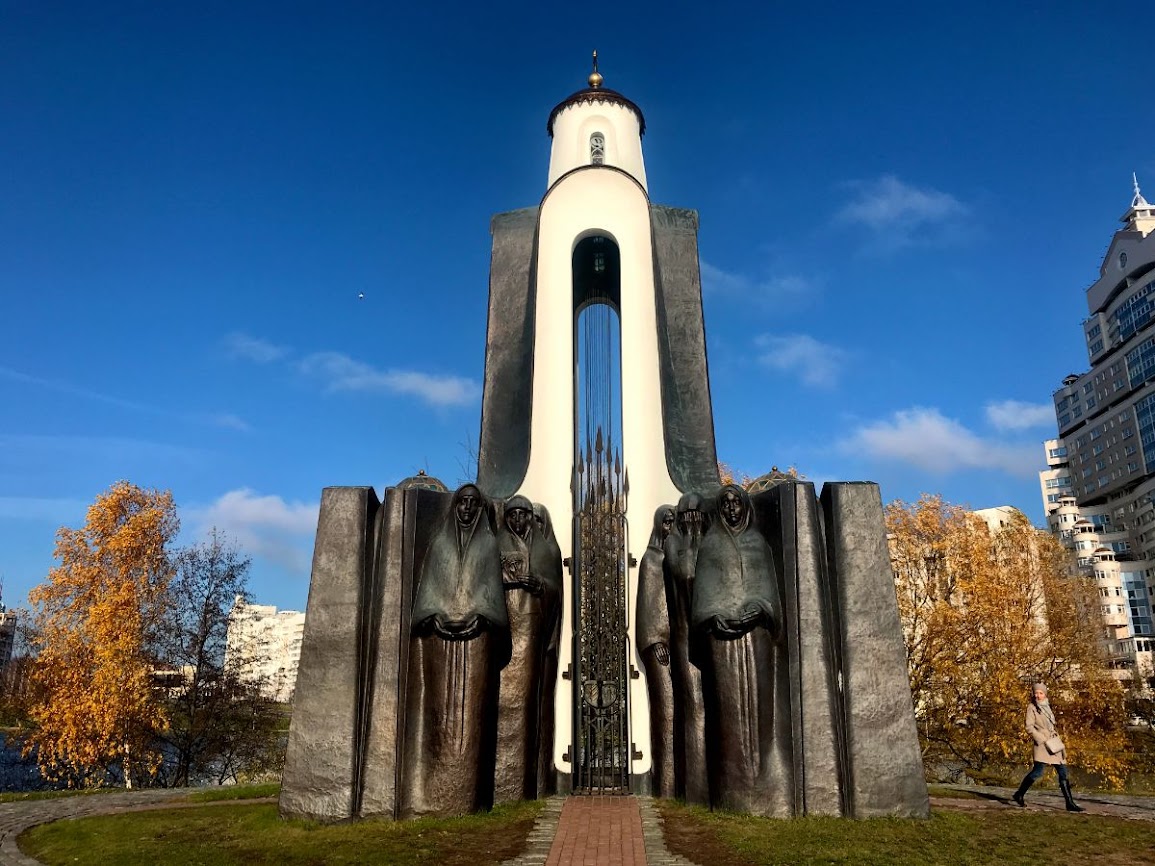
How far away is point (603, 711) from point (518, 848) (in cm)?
299

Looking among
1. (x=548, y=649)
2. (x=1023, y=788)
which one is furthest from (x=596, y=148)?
(x=1023, y=788)

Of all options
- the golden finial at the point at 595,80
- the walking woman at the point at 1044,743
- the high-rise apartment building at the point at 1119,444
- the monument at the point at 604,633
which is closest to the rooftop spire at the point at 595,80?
the golden finial at the point at 595,80

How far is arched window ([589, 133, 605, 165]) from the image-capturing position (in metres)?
13.9

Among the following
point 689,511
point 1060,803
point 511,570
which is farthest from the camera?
point 689,511

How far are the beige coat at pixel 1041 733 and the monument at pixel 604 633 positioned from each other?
51.5 inches

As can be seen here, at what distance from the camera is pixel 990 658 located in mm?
16141

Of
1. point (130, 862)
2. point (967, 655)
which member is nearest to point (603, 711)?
point (130, 862)

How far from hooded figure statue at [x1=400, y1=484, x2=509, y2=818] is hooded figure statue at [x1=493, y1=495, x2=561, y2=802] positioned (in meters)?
0.37

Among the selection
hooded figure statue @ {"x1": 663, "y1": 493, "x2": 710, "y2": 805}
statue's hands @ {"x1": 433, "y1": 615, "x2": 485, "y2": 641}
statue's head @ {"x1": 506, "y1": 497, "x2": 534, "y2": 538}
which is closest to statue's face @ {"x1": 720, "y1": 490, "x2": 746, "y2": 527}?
hooded figure statue @ {"x1": 663, "y1": 493, "x2": 710, "y2": 805}

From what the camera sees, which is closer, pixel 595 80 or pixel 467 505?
pixel 467 505

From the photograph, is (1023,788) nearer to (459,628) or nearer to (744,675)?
(744,675)

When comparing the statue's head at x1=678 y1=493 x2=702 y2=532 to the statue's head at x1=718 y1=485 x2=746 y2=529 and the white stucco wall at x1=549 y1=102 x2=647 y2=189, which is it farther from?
the white stucco wall at x1=549 y1=102 x2=647 y2=189

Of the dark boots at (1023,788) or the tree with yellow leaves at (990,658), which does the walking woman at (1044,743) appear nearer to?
the dark boots at (1023,788)

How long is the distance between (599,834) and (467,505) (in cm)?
337
